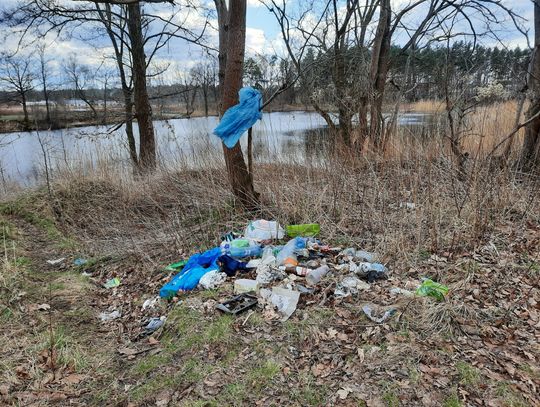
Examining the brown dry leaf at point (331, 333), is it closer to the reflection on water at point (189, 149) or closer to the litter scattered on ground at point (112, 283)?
the litter scattered on ground at point (112, 283)

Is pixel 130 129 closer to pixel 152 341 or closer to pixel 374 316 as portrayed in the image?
pixel 152 341

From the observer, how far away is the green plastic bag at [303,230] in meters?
3.62

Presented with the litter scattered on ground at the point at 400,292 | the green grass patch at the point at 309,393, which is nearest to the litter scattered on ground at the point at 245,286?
the green grass patch at the point at 309,393

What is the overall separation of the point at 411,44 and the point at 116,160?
6713mm

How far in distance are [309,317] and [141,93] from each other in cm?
710

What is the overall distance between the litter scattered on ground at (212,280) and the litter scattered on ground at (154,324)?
43cm

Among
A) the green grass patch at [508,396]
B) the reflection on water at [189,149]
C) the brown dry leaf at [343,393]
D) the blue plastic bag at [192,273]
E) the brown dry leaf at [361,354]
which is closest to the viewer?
the green grass patch at [508,396]

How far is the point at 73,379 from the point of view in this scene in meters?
2.00

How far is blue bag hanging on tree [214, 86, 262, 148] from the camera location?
3.58 metres

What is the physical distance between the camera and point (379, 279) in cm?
274

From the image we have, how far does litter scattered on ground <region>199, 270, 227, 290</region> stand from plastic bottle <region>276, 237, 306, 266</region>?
1.65ft

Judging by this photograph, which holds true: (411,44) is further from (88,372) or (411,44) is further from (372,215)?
(88,372)

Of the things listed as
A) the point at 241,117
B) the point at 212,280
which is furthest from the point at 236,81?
the point at 212,280

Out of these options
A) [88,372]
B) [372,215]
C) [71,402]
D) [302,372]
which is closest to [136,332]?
[88,372]
